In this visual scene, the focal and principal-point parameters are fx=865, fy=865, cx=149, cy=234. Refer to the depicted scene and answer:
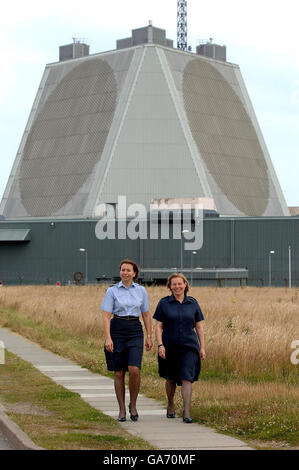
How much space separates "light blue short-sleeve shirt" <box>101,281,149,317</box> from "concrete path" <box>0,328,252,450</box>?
1.28 meters

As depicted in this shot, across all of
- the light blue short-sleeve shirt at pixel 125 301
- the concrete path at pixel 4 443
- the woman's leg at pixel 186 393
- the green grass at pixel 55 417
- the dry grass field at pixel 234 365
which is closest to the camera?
the green grass at pixel 55 417

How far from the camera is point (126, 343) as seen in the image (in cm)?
1043

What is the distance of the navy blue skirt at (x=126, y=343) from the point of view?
409 inches

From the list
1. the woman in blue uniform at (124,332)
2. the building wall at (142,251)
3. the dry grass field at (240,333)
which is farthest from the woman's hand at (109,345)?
the building wall at (142,251)

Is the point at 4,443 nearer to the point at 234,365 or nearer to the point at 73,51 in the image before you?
the point at 234,365

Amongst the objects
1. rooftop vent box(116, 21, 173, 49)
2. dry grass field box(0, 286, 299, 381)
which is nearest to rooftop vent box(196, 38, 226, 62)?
rooftop vent box(116, 21, 173, 49)

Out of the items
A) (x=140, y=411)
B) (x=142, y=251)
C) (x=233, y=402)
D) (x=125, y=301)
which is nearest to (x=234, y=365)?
(x=233, y=402)

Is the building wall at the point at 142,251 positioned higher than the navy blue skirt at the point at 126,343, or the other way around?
the building wall at the point at 142,251

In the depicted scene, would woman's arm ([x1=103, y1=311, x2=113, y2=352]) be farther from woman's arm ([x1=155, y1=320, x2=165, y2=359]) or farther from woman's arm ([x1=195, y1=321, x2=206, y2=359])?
woman's arm ([x1=195, y1=321, x2=206, y2=359])

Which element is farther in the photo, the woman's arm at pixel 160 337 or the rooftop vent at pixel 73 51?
the rooftop vent at pixel 73 51

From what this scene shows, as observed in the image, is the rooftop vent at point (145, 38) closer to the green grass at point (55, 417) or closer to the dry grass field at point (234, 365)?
the dry grass field at point (234, 365)

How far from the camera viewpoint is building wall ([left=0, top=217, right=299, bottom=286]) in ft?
225

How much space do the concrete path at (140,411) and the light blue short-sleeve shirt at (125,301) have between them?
1.28m

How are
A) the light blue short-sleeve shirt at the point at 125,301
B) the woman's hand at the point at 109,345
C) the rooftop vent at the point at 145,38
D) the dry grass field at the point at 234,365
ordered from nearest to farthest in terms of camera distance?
the dry grass field at the point at 234,365, the woman's hand at the point at 109,345, the light blue short-sleeve shirt at the point at 125,301, the rooftop vent at the point at 145,38
